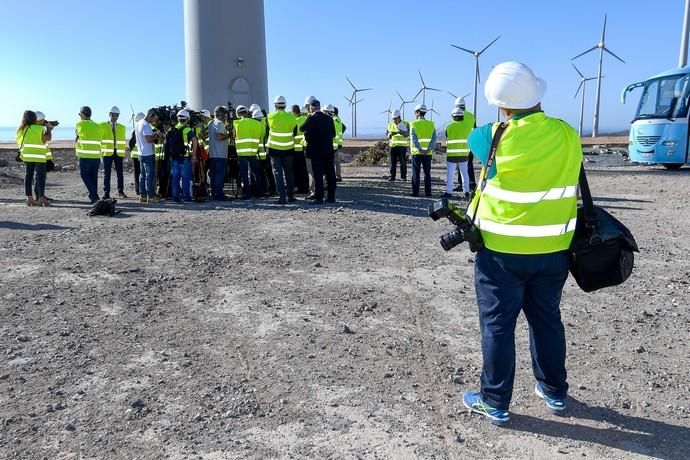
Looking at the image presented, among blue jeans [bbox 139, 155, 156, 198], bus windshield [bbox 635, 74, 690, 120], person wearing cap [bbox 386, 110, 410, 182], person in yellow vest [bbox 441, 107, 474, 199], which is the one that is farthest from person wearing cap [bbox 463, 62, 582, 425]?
bus windshield [bbox 635, 74, 690, 120]

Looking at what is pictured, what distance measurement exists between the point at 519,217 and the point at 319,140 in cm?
760

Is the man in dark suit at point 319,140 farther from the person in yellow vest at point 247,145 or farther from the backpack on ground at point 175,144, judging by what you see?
the backpack on ground at point 175,144

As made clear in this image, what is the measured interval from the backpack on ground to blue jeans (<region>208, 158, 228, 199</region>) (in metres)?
0.65

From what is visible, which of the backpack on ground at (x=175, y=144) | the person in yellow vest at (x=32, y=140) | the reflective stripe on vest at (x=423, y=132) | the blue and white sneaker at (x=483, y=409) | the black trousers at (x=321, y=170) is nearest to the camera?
the blue and white sneaker at (x=483, y=409)

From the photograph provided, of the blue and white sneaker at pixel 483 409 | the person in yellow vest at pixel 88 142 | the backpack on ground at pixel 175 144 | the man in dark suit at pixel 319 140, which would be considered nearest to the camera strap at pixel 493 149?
the blue and white sneaker at pixel 483 409

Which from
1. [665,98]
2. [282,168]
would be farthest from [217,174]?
[665,98]

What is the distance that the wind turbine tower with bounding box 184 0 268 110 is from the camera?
1557 cm

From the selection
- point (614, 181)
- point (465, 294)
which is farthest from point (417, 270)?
point (614, 181)

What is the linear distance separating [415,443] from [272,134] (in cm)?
791

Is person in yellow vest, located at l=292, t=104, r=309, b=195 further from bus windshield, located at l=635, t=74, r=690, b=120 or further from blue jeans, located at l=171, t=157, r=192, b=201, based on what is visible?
bus windshield, located at l=635, t=74, r=690, b=120

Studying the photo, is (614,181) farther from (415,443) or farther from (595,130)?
(595,130)

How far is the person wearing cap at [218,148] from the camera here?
1077 centimetres

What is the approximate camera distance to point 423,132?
1136 cm

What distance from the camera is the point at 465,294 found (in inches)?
211
